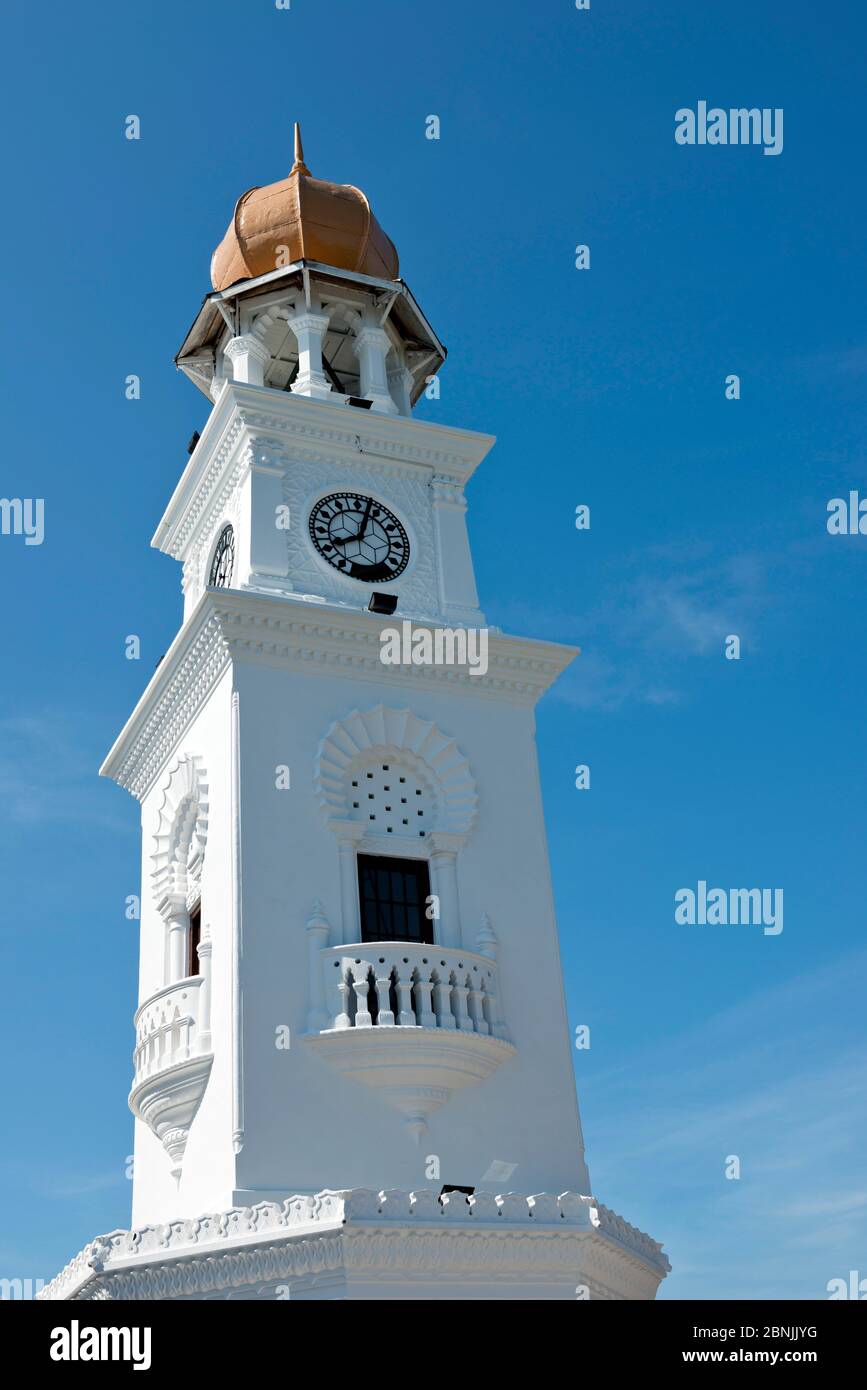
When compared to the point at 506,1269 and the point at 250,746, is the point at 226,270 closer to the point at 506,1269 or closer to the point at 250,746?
the point at 250,746

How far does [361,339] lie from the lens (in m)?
25.1

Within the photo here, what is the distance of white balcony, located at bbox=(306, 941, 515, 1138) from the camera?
58.7ft

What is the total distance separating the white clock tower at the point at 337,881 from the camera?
1616cm

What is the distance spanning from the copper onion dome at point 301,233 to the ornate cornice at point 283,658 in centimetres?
751

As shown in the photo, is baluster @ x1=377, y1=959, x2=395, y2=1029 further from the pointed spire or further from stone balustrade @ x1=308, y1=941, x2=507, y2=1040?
the pointed spire

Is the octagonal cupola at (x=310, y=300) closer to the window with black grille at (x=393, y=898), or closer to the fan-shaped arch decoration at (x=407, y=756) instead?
the fan-shaped arch decoration at (x=407, y=756)

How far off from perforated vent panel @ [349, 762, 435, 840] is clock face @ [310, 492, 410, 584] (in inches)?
130

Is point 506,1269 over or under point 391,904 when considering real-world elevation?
under

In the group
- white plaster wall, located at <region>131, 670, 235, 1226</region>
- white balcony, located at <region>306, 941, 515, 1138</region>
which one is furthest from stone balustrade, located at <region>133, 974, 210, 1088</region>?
white balcony, located at <region>306, 941, 515, 1138</region>

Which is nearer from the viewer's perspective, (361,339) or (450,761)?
(450,761)

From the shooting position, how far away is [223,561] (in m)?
23.4
